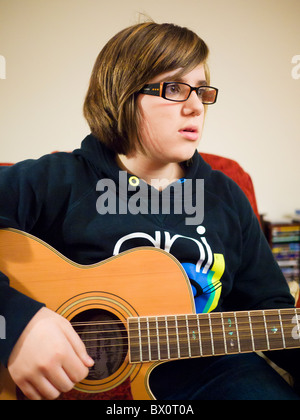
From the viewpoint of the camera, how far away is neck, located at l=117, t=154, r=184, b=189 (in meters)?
0.79

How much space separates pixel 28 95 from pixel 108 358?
3.01 feet

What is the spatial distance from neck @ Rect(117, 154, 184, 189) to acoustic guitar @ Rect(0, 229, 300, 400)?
0.25 m

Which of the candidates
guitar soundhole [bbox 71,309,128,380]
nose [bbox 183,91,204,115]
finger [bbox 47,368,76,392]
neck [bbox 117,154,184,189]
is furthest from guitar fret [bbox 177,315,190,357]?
nose [bbox 183,91,204,115]

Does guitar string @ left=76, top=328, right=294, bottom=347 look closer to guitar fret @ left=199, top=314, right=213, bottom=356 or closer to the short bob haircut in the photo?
guitar fret @ left=199, top=314, right=213, bottom=356

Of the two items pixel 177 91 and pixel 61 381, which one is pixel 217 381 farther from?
pixel 177 91

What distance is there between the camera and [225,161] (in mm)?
1129

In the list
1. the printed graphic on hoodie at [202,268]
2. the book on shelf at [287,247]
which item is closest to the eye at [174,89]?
the printed graphic on hoodie at [202,268]

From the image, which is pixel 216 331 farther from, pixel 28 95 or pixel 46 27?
pixel 46 27

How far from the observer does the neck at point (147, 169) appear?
0.79 metres

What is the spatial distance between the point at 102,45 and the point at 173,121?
1.61 feet

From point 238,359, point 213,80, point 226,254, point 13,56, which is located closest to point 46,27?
point 13,56

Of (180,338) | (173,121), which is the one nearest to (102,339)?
(180,338)

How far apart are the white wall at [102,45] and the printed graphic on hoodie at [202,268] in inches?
20.8

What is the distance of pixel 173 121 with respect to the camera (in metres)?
0.71
